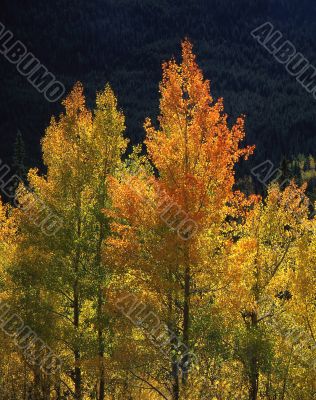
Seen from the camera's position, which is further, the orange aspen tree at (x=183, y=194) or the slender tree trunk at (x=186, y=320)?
the slender tree trunk at (x=186, y=320)

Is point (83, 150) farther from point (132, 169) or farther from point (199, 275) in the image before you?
point (199, 275)

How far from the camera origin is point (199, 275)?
39.2 ft

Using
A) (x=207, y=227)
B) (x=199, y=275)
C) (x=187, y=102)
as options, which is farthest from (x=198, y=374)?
(x=187, y=102)

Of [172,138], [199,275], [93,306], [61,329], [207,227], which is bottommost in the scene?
[61,329]

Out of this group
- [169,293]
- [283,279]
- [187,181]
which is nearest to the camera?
[187,181]

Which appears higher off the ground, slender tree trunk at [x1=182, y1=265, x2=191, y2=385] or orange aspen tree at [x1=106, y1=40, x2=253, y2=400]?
orange aspen tree at [x1=106, y1=40, x2=253, y2=400]

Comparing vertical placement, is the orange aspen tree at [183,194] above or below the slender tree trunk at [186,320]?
above

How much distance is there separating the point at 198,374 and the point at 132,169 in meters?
6.97

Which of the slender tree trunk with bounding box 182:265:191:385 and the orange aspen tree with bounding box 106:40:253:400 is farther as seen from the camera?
the slender tree trunk with bounding box 182:265:191:385

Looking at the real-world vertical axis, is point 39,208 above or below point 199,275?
below

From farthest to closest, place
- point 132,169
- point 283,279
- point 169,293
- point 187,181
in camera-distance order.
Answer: point 283,279
point 132,169
point 169,293
point 187,181

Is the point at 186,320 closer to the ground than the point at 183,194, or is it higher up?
closer to the ground

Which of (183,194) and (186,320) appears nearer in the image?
(183,194)

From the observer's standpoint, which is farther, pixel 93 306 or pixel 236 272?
pixel 93 306
